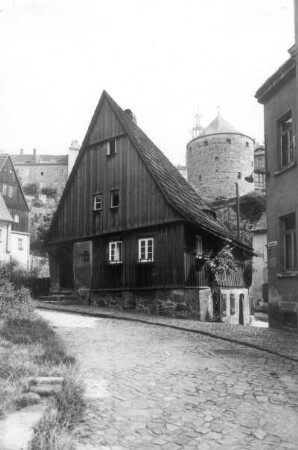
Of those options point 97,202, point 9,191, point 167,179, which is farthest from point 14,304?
point 9,191

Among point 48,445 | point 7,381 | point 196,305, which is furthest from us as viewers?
point 196,305

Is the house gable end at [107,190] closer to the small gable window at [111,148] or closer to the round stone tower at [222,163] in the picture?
the small gable window at [111,148]

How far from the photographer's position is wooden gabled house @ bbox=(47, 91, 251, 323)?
60.8ft

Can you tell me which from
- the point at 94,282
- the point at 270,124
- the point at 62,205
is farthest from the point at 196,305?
the point at 62,205

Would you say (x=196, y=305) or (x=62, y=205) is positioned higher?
(x=62, y=205)

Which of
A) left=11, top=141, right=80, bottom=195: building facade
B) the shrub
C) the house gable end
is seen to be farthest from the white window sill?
left=11, top=141, right=80, bottom=195: building facade

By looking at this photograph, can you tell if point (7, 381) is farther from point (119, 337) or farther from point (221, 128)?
point (221, 128)

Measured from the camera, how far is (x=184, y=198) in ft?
70.7

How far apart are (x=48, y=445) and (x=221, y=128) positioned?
5900 cm

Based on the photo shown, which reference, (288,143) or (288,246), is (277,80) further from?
(288,246)

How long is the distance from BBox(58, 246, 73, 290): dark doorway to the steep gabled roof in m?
3.93

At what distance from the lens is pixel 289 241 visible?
46.2 feet

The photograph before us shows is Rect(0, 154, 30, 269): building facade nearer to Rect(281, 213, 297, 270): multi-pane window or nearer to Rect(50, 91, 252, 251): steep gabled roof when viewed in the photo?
Rect(50, 91, 252, 251): steep gabled roof

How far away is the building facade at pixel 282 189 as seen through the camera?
1342 centimetres
